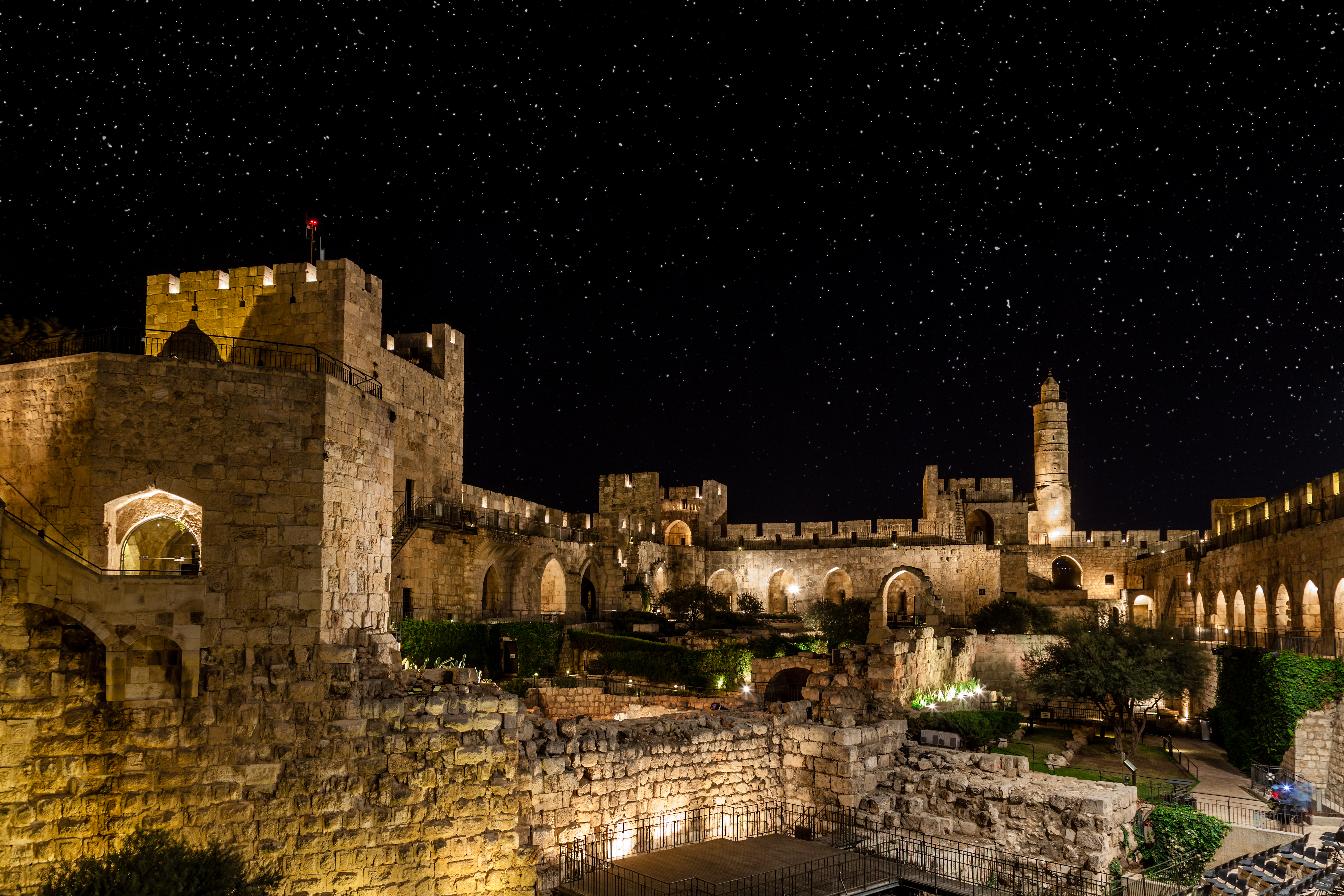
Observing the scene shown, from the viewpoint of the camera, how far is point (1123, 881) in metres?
11.0

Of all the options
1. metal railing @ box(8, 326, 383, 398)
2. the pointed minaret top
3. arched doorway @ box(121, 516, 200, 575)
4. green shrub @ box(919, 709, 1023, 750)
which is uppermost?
the pointed minaret top

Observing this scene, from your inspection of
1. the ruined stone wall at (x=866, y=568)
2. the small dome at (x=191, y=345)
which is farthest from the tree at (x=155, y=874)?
the ruined stone wall at (x=866, y=568)

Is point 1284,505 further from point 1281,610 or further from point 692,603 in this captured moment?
point 692,603

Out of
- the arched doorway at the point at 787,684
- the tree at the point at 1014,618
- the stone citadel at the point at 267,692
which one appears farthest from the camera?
the tree at the point at 1014,618

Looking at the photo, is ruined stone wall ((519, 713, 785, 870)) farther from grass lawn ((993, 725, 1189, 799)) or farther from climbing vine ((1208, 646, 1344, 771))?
climbing vine ((1208, 646, 1344, 771))

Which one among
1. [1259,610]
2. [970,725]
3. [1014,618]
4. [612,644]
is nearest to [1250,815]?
[970,725]

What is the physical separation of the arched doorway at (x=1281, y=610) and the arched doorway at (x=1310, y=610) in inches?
64.8

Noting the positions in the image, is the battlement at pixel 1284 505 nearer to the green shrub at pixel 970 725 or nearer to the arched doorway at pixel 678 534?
the green shrub at pixel 970 725

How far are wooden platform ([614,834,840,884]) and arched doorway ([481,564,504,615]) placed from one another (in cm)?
1547

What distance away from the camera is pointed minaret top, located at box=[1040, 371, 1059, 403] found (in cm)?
4488

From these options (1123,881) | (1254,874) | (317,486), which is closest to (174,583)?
(317,486)

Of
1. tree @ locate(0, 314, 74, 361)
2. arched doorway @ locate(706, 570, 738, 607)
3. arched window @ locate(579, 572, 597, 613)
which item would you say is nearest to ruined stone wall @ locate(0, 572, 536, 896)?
tree @ locate(0, 314, 74, 361)

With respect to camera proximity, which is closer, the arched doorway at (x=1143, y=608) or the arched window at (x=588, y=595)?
the arched window at (x=588, y=595)

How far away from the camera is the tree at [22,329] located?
14.3 meters
